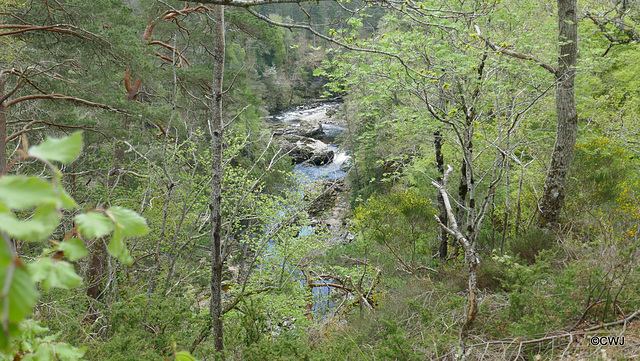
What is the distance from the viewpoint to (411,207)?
956 cm

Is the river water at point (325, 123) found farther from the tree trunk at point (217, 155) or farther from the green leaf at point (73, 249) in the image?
the green leaf at point (73, 249)

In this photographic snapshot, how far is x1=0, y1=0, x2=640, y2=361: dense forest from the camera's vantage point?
2.51m

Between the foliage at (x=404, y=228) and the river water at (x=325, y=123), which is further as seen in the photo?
the river water at (x=325, y=123)

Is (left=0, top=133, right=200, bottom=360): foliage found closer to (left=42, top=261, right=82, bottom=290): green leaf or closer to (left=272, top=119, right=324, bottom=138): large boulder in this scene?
(left=42, top=261, right=82, bottom=290): green leaf

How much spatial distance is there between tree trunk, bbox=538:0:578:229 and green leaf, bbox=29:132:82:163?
6591 mm

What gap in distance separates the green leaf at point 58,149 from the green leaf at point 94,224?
13 centimetres

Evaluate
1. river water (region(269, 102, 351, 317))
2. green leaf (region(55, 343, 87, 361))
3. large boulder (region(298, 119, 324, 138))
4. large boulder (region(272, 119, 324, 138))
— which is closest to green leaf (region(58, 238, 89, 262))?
green leaf (region(55, 343, 87, 361))

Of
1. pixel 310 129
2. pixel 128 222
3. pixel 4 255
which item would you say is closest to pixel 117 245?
pixel 128 222

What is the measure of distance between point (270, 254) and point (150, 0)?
8612mm

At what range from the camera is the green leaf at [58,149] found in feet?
2.15

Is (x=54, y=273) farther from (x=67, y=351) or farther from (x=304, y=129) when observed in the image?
(x=304, y=129)

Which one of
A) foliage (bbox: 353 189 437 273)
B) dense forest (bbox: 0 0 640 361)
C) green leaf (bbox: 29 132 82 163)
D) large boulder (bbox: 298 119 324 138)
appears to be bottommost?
large boulder (bbox: 298 119 324 138)

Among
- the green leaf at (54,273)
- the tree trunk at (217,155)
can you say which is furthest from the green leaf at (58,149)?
the tree trunk at (217,155)

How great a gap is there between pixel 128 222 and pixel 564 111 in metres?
6.79
